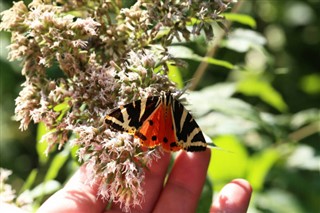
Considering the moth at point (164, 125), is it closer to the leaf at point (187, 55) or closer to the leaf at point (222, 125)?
the leaf at point (187, 55)

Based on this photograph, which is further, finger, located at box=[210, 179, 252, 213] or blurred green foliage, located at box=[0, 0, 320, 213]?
blurred green foliage, located at box=[0, 0, 320, 213]

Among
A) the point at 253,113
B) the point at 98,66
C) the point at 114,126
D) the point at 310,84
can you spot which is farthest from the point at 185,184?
the point at 310,84

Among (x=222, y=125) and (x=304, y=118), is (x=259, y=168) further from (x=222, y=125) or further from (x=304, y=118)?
(x=304, y=118)

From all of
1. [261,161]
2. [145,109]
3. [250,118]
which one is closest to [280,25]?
[261,161]

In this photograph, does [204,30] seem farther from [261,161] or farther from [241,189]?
[261,161]

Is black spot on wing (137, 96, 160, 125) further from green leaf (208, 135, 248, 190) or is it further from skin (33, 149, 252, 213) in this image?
green leaf (208, 135, 248, 190)

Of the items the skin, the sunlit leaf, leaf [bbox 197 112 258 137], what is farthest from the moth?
the sunlit leaf
